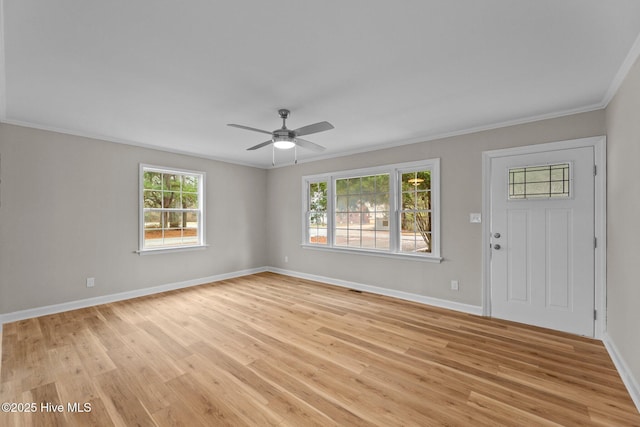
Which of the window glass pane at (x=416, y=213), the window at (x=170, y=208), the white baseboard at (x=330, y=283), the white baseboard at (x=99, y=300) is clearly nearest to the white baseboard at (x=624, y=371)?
the white baseboard at (x=330, y=283)

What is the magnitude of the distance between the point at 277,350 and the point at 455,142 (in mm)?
3522

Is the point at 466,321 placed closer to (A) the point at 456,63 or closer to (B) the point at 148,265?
(A) the point at 456,63

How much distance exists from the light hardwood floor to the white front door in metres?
0.28

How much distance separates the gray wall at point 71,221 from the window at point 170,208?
16 cm

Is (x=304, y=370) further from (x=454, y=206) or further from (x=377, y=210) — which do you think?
(x=377, y=210)

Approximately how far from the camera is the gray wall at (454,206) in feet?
11.2

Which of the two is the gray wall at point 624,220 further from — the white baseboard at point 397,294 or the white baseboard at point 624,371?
the white baseboard at point 397,294

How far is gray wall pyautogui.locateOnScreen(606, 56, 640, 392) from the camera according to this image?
83.6 inches

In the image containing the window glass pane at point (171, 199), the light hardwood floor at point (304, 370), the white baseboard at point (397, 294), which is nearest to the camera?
the light hardwood floor at point (304, 370)

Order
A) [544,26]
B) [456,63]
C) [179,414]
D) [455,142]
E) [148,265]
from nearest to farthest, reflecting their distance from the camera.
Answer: [544,26], [179,414], [456,63], [455,142], [148,265]

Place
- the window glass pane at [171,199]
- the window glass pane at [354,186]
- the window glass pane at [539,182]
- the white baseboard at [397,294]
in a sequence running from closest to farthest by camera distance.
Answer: the window glass pane at [539,182] → the white baseboard at [397,294] → the window glass pane at [171,199] → the window glass pane at [354,186]

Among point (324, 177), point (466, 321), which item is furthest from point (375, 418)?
point (324, 177)

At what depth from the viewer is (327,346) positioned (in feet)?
9.54

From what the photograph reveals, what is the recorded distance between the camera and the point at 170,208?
16.8 ft
